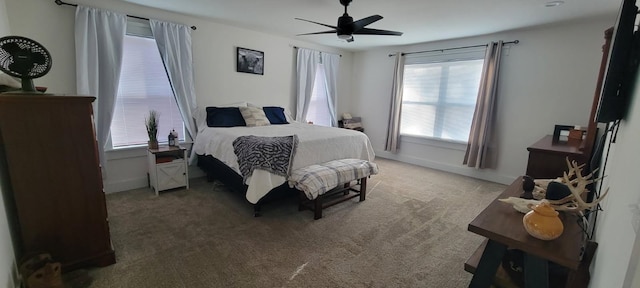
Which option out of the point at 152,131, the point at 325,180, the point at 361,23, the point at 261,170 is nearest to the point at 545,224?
the point at 325,180

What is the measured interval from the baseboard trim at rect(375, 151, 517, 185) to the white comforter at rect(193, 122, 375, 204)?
173 cm

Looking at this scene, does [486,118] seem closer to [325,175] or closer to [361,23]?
[361,23]

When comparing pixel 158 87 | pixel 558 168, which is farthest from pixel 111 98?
pixel 558 168

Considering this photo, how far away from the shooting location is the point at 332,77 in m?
5.38

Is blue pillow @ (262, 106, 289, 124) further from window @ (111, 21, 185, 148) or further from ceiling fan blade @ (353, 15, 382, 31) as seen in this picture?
ceiling fan blade @ (353, 15, 382, 31)

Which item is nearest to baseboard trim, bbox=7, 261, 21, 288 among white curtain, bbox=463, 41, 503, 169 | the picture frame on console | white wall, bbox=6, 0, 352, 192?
white wall, bbox=6, 0, 352, 192

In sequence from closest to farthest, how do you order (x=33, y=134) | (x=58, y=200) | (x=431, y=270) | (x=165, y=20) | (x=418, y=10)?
(x=33, y=134)
(x=58, y=200)
(x=431, y=270)
(x=418, y=10)
(x=165, y=20)

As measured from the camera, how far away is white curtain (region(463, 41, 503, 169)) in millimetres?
3842

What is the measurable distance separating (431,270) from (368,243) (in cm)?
52

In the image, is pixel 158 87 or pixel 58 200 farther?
pixel 158 87

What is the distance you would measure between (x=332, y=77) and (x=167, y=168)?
3467mm

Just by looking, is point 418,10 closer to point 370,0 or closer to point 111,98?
point 370,0

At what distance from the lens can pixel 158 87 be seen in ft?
11.1

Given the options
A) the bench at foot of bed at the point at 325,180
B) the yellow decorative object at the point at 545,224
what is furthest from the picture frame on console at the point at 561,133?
the yellow decorative object at the point at 545,224
